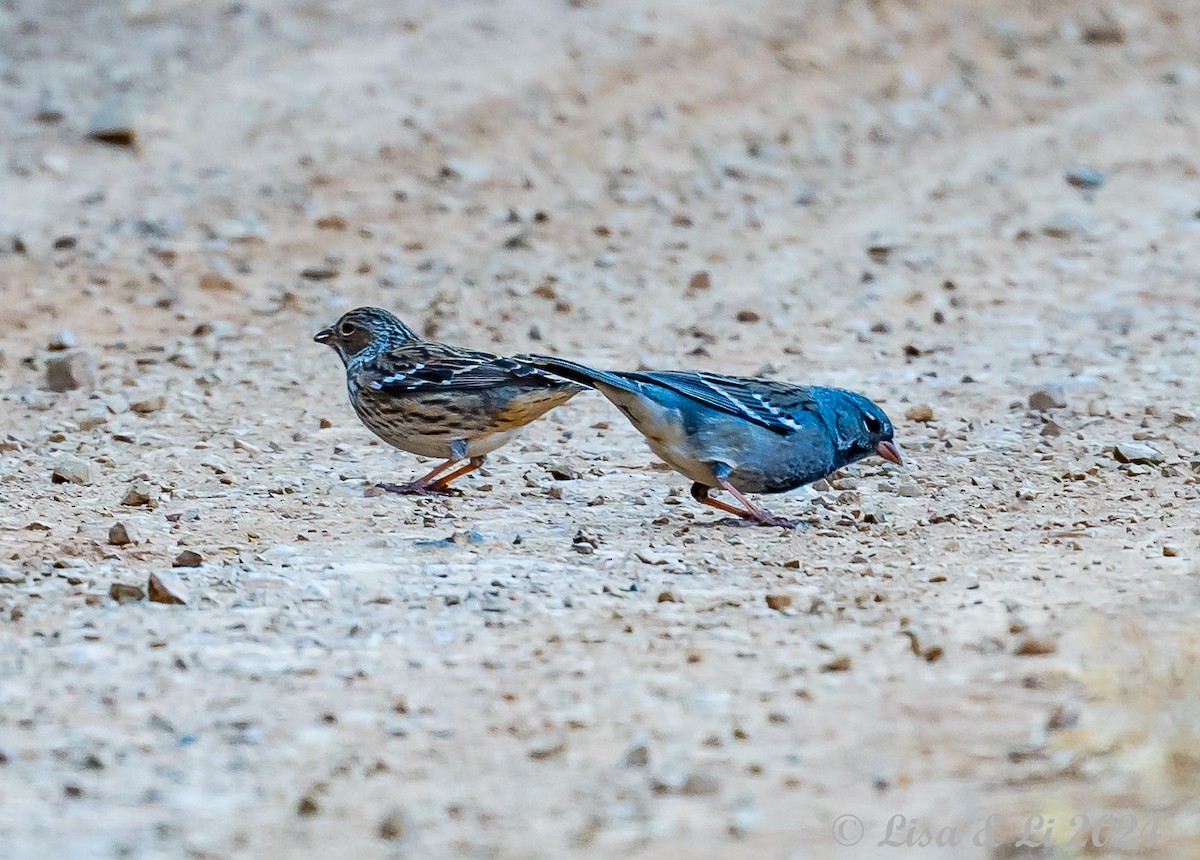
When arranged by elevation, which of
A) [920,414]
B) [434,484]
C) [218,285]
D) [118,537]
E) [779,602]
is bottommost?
[218,285]

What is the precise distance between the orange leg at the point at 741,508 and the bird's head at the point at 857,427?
39 centimetres

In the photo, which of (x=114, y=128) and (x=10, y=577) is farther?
(x=114, y=128)

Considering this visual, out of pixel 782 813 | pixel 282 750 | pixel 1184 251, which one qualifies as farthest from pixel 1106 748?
pixel 1184 251

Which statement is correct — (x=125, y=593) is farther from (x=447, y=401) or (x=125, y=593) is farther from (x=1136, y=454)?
(x=1136, y=454)

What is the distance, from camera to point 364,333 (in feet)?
27.4

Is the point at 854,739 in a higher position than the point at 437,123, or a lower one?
higher

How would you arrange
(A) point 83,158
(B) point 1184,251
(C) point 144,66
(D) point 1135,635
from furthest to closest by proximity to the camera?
(C) point 144,66
(A) point 83,158
(B) point 1184,251
(D) point 1135,635

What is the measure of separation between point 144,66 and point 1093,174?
22.5 feet

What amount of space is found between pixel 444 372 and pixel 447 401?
8.3 inches

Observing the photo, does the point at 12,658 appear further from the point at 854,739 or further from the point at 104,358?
the point at 104,358

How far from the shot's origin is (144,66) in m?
13.2

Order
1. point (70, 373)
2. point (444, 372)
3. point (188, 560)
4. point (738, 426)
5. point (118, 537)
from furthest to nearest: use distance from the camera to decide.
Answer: point (70, 373)
point (444, 372)
point (738, 426)
point (118, 537)
point (188, 560)

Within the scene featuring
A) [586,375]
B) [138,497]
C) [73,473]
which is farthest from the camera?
[73,473]

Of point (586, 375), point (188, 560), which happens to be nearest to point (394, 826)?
point (188, 560)
